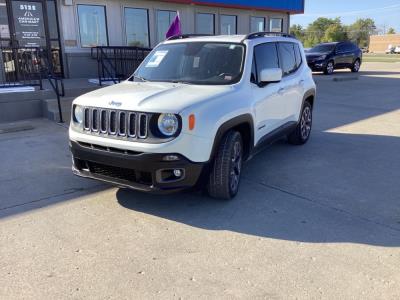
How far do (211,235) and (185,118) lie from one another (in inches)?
45.1

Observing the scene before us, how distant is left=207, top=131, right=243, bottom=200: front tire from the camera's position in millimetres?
4309

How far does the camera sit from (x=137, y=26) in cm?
1473

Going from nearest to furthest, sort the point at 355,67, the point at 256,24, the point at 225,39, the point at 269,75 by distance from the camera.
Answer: the point at 269,75 → the point at 225,39 → the point at 256,24 → the point at 355,67

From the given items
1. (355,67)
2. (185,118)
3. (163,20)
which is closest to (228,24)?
(163,20)

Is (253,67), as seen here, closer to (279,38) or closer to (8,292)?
(279,38)

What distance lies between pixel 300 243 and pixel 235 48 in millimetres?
2654

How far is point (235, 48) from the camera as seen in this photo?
515 centimetres

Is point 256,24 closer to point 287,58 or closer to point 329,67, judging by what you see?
point 329,67

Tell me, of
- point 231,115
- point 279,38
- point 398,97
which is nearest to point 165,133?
point 231,115

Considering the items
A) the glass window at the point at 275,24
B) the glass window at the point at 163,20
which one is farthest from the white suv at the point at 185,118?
the glass window at the point at 275,24

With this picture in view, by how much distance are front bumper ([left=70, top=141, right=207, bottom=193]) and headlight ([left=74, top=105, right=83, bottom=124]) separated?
0.36m

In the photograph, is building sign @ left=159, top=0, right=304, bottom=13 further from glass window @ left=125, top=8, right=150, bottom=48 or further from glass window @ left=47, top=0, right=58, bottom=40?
glass window @ left=47, top=0, right=58, bottom=40

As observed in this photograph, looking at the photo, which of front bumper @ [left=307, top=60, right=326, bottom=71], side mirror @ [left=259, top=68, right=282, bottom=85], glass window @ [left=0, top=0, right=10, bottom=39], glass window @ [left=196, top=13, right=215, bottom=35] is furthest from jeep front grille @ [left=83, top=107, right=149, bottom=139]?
front bumper @ [left=307, top=60, right=326, bottom=71]

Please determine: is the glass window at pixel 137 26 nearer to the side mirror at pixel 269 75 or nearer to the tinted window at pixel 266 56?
the tinted window at pixel 266 56
